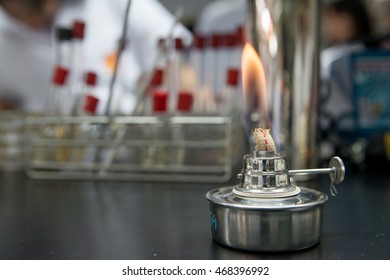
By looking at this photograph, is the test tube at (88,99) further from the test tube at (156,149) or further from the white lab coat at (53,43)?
the white lab coat at (53,43)

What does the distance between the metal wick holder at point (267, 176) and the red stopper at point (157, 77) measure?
469mm

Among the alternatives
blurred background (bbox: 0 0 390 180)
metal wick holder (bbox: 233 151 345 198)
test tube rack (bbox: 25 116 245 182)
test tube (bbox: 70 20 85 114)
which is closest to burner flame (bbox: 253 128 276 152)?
metal wick holder (bbox: 233 151 345 198)

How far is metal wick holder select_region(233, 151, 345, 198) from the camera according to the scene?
18.4 inches

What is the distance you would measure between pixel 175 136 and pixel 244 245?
1.55 feet

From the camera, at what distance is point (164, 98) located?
854mm

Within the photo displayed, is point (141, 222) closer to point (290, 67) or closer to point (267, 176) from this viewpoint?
point (267, 176)

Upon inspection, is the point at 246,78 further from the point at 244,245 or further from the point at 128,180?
the point at 128,180

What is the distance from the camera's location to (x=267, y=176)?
47 cm

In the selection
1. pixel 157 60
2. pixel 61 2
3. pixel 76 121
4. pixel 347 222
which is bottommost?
pixel 347 222

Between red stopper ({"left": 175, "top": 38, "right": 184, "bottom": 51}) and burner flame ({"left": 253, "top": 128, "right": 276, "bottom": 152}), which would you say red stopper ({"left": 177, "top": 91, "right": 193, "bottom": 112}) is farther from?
burner flame ({"left": 253, "top": 128, "right": 276, "bottom": 152})

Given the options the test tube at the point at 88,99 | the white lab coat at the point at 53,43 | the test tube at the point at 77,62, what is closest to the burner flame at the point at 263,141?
the test tube at the point at 88,99

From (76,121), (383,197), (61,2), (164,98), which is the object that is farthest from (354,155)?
(61,2)

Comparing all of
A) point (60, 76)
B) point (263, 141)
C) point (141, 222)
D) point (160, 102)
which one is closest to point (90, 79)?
point (60, 76)

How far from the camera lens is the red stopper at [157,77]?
934 millimetres
